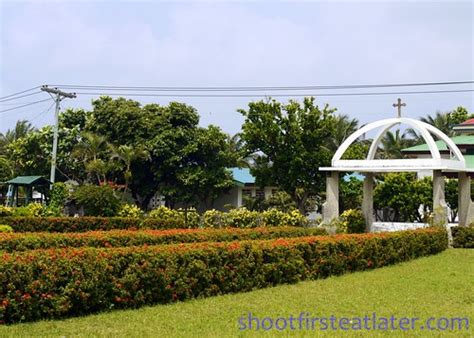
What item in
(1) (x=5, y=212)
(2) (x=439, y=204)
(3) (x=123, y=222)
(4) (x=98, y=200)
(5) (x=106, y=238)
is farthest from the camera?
(4) (x=98, y=200)

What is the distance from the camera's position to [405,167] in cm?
1981

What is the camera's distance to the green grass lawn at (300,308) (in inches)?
277

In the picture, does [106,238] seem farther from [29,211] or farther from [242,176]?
[242,176]

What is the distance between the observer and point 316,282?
11.7 meters

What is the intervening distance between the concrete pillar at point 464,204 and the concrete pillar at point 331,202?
476 cm

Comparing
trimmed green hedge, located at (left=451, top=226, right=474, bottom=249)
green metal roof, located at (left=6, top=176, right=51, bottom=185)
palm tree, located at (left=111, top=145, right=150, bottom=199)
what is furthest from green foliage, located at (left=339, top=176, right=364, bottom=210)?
green metal roof, located at (left=6, top=176, right=51, bottom=185)

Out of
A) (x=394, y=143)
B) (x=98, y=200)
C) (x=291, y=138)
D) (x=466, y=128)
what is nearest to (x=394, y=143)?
(x=394, y=143)

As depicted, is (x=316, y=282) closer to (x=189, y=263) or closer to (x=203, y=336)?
(x=189, y=263)

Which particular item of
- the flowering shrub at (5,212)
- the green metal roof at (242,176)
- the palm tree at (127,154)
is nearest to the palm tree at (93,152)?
the palm tree at (127,154)

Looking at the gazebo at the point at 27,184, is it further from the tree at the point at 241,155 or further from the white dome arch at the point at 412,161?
the white dome arch at the point at 412,161

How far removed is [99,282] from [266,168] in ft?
67.1

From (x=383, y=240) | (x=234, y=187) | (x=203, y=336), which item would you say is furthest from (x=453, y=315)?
(x=234, y=187)

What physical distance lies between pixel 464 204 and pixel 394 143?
689 inches

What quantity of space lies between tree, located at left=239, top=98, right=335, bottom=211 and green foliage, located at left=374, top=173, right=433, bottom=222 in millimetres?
3304
